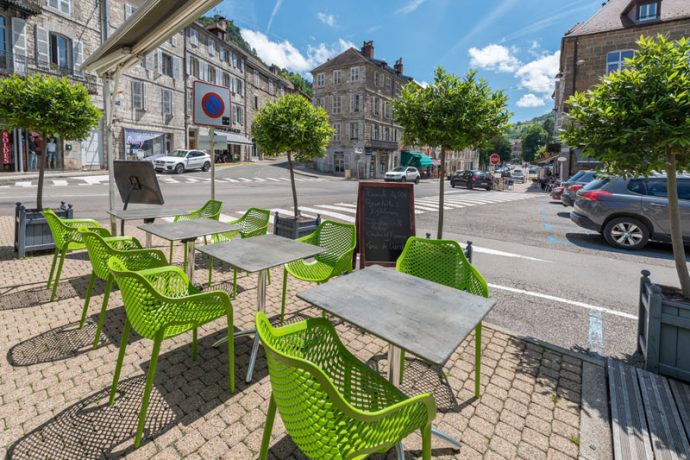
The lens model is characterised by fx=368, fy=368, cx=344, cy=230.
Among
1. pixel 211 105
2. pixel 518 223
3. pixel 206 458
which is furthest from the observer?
pixel 518 223

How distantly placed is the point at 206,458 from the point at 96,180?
817 inches

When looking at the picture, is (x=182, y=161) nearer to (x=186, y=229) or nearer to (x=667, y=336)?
(x=186, y=229)

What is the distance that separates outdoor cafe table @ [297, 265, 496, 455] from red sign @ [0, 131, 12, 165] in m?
25.9

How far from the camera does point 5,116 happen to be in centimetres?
574

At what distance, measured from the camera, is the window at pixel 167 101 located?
3016 cm

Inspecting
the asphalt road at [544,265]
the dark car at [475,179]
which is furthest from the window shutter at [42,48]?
the dark car at [475,179]

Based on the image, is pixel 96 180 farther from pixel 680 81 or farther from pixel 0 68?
pixel 680 81

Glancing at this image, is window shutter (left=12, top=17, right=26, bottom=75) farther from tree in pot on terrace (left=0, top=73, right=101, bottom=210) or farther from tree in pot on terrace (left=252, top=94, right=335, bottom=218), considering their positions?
tree in pot on terrace (left=252, top=94, right=335, bottom=218)

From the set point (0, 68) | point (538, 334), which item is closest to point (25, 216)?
point (538, 334)

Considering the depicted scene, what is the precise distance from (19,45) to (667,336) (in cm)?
2915

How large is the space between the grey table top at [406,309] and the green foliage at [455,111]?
3.12 m

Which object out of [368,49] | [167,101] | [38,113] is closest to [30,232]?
[38,113]

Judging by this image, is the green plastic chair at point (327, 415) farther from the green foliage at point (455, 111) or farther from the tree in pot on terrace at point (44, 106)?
the tree in pot on terrace at point (44, 106)

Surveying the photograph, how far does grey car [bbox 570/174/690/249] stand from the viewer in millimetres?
7324
